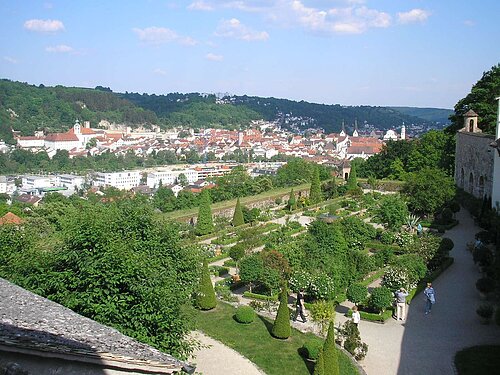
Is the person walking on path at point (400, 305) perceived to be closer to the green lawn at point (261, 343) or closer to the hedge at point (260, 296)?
the green lawn at point (261, 343)

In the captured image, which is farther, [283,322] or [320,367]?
[283,322]

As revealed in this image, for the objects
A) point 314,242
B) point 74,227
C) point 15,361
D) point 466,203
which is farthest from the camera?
point 466,203

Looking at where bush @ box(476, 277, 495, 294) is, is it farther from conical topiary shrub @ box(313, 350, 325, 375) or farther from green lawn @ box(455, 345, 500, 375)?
conical topiary shrub @ box(313, 350, 325, 375)

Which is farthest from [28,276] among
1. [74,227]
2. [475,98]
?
[475,98]

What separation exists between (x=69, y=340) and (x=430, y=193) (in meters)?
21.8

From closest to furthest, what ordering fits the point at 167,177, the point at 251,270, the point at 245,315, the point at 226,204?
the point at 245,315 < the point at 251,270 < the point at 226,204 < the point at 167,177

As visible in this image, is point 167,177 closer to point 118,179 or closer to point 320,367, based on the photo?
point 118,179

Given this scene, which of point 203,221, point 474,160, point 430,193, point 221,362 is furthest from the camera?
point 474,160

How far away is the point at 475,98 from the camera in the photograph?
31969 millimetres

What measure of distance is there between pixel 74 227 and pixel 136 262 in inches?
Answer: 66.8

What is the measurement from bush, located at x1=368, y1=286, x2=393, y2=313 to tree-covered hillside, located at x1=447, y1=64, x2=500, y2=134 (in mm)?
18967

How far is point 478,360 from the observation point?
10.5 m

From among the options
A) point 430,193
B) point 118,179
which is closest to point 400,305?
point 430,193

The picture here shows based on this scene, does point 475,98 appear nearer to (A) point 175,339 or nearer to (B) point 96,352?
(A) point 175,339
